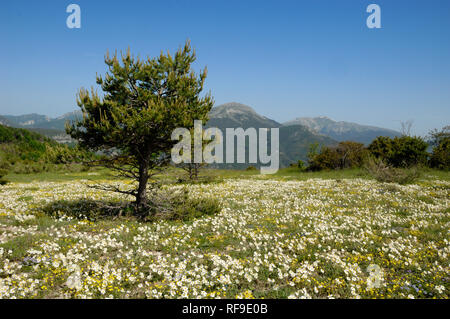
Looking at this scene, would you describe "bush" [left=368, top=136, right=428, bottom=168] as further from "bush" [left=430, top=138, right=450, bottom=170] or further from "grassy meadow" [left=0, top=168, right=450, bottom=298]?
"grassy meadow" [left=0, top=168, right=450, bottom=298]

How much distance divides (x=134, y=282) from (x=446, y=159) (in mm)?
48438

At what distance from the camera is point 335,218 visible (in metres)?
11.2

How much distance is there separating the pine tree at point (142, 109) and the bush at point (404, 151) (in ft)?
132

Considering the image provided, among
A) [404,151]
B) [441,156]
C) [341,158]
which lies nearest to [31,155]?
[341,158]

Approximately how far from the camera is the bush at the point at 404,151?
132 ft

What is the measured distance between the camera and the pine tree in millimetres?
9578

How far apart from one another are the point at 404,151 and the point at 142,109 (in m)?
47.1

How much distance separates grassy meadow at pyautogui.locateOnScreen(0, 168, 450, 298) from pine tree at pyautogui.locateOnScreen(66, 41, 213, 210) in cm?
188

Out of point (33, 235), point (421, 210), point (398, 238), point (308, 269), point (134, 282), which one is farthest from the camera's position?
point (421, 210)

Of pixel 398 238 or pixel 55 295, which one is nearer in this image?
pixel 55 295

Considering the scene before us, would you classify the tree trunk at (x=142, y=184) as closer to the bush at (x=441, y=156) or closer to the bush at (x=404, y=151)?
the bush at (x=404, y=151)
